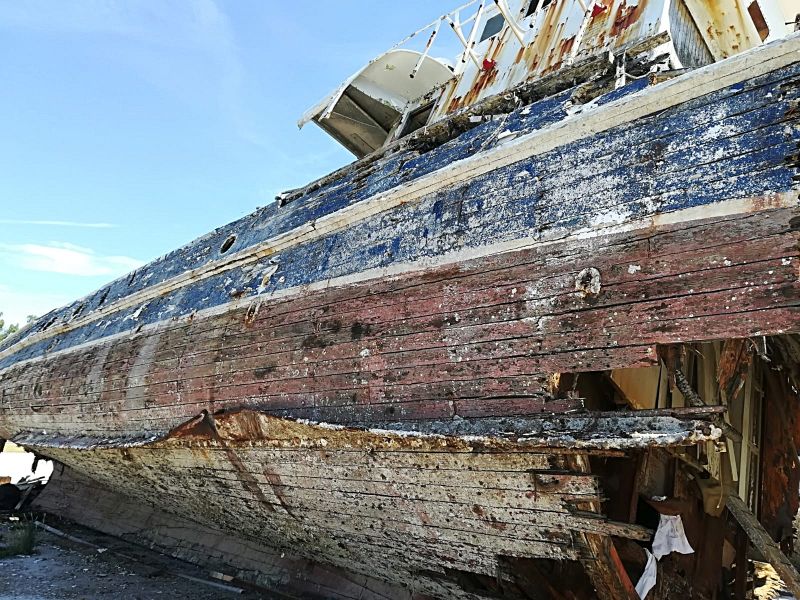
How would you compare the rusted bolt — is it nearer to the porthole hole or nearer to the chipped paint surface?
the chipped paint surface

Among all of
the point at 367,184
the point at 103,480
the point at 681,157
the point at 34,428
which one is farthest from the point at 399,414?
the point at 34,428

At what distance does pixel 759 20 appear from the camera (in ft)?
18.9

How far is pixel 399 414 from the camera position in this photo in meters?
3.12

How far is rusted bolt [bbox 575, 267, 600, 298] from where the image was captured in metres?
2.58

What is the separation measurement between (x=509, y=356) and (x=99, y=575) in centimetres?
580

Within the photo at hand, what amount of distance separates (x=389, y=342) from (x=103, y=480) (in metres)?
6.71

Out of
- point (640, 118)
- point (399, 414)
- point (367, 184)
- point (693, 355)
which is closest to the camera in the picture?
A: point (640, 118)

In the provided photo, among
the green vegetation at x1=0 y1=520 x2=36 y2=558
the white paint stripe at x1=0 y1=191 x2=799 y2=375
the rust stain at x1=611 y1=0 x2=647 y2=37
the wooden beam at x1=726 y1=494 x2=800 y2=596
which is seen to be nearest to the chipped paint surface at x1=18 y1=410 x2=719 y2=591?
the white paint stripe at x1=0 y1=191 x2=799 y2=375

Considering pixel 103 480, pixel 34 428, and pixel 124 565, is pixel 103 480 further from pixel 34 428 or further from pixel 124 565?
pixel 124 565

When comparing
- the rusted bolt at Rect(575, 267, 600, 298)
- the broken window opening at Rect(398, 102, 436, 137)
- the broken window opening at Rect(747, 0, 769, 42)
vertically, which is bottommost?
the rusted bolt at Rect(575, 267, 600, 298)

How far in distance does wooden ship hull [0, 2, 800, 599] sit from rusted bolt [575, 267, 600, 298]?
15mm

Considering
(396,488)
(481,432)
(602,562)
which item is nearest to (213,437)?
(396,488)

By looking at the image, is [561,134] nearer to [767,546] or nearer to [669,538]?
[669,538]

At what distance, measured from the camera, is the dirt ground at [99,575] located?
5.42 metres
